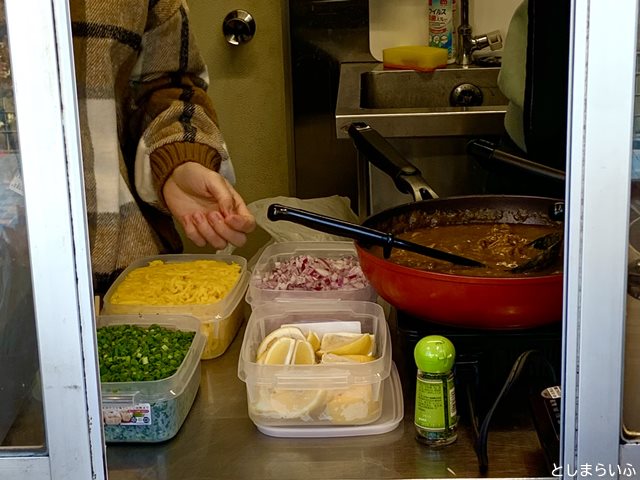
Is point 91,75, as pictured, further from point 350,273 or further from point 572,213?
point 572,213

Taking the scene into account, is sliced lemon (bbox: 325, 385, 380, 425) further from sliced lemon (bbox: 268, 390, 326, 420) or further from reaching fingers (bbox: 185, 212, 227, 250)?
reaching fingers (bbox: 185, 212, 227, 250)

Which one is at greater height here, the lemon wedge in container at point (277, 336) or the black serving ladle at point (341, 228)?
the black serving ladle at point (341, 228)

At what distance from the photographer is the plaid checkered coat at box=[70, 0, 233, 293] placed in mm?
1506

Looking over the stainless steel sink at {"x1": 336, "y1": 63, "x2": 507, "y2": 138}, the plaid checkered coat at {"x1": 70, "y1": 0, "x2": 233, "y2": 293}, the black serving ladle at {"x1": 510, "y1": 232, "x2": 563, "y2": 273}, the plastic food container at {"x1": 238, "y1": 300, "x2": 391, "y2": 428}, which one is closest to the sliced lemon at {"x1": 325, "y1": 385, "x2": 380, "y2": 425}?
the plastic food container at {"x1": 238, "y1": 300, "x2": 391, "y2": 428}

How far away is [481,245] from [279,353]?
337mm

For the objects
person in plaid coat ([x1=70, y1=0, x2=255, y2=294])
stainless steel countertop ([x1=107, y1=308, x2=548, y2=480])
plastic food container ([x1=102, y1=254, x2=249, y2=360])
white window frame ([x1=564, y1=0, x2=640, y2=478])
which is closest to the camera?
white window frame ([x1=564, y1=0, x2=640, y2=478])

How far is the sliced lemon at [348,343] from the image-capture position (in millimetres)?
1100

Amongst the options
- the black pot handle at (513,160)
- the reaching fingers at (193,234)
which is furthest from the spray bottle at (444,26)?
the reaching fingers at (193,234)

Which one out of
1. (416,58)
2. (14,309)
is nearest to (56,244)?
(14,309)

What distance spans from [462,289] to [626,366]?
0.23 metres

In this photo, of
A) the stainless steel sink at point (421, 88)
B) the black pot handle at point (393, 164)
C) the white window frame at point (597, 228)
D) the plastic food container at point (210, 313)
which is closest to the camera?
the white window frame at point (597, 228)

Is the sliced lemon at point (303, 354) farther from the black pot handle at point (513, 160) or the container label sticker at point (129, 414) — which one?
the black pot handle at point (513, 160)

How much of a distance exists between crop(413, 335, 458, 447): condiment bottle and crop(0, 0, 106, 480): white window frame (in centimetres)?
35

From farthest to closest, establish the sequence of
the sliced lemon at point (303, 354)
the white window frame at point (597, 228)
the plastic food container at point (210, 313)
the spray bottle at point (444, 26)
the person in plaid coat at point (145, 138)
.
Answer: the spray bottle at point (444, 26)
the person in plaid coat at point (145, 138)
the plastic food container at point (210, 313)
the sliced lemon at point (303, 354)
the white window frame at point (597, 228)
